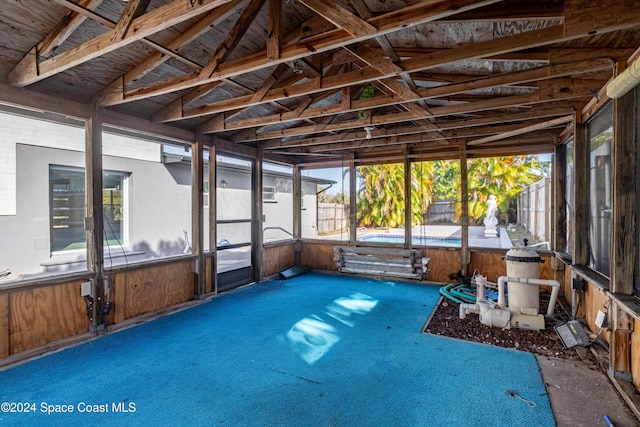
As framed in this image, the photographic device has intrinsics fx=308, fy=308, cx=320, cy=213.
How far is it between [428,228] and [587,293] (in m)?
2.74

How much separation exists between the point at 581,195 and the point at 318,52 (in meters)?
3.39

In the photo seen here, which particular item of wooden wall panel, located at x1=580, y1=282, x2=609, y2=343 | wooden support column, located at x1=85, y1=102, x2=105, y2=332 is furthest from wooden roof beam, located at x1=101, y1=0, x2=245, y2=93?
wooden wall panel, located at x1=580, y1=282, x2=609, y2=343

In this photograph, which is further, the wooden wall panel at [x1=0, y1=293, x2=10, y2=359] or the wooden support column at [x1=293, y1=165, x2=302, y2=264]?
the wooden support column at [x1=293, y1=165, x2=302, y2=264]

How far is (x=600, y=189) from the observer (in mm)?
3102

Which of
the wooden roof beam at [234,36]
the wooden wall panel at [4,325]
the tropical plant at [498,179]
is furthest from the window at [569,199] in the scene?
the wooden wall panel at [4,325]

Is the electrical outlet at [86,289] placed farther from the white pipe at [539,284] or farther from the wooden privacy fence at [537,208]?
the wooden privacy fence at [537,208]

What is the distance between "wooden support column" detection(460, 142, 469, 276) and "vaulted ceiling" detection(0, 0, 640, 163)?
43.2 inches

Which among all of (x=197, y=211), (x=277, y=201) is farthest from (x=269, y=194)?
(x=197, y=211)

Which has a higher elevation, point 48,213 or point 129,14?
point 129,14

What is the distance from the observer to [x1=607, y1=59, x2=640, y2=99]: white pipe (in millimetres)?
1977

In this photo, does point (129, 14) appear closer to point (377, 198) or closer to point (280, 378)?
point (280, 378)

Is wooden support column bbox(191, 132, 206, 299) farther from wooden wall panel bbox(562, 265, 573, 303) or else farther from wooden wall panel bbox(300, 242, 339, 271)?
wooden wall panel bbox(562, 265, 573, 303)

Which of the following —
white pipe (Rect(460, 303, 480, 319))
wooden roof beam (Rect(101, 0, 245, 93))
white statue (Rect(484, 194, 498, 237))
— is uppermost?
wooden roof beam (Rect(101, 0, 245, 93))

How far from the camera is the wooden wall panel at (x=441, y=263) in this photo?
554 centimetres
